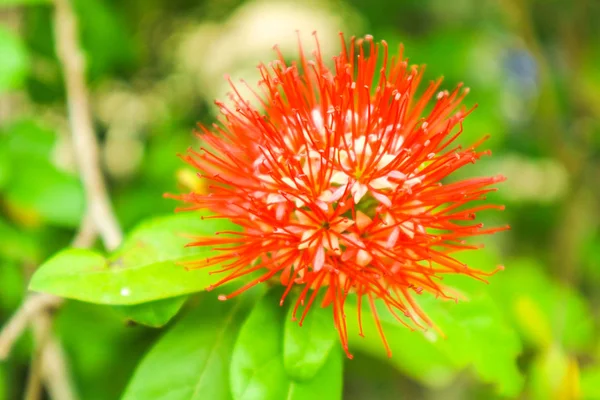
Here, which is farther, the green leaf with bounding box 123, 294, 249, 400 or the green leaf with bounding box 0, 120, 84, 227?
the green leaf with bounding box 0, 120, 84, 227

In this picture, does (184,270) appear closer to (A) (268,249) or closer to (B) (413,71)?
(A) (268,249)

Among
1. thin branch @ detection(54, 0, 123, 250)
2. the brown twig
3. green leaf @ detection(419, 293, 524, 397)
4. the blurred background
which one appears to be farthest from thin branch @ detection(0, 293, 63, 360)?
green leaf @ detection(419, 293, 524, 397)

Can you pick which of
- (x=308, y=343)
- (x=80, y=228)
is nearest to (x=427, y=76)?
(x=80, y=228)

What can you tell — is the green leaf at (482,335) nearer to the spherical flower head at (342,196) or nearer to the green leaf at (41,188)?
the spherical flower head at (342,196)

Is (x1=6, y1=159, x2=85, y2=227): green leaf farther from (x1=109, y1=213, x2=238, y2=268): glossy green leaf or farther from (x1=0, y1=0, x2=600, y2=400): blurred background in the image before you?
(x1=109, y1=213, x2=238, y2=268): glossy green leaf

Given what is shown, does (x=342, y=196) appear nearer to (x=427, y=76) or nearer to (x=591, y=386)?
(x=591, y=386)

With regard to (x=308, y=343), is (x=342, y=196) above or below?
above
